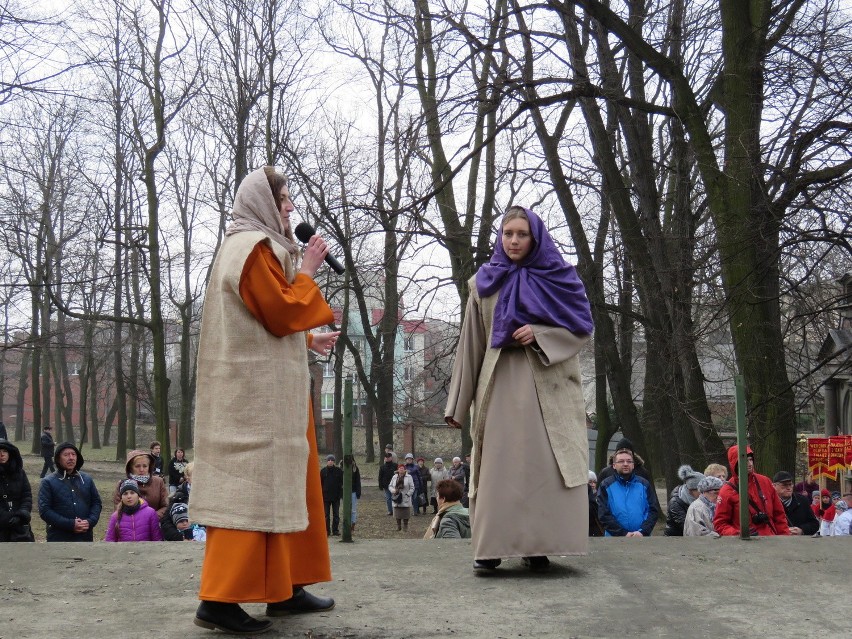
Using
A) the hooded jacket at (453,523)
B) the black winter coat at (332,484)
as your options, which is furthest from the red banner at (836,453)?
the black winter coat at (332,484)

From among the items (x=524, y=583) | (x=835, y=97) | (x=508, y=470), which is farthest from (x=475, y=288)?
(x=835, y=97)

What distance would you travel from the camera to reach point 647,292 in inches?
604

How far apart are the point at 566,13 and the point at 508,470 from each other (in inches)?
364

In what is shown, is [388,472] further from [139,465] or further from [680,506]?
[680,506]

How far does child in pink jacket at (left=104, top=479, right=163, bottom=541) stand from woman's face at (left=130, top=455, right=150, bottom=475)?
121 cm

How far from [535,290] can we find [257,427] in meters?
1.94

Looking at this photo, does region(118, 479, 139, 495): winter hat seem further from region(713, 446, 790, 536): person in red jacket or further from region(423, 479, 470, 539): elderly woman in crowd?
region(713, 446, 790, 536): person in red jacket

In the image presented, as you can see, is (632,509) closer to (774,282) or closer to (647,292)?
(774,282)

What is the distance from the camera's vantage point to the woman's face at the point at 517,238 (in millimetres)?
5640

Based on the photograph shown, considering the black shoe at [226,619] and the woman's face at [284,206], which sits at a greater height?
the woman's face at [284,206]

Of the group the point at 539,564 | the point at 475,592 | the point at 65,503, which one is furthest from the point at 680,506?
the point at 65,503

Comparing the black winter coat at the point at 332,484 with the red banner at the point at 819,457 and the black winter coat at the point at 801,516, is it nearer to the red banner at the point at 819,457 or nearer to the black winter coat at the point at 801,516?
the red banner at the point at 819,457

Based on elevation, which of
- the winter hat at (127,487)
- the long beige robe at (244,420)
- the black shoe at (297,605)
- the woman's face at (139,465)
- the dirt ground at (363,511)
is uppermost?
the long beige robe at (244,420)

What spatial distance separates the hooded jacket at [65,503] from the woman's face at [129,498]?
60 centimetres
